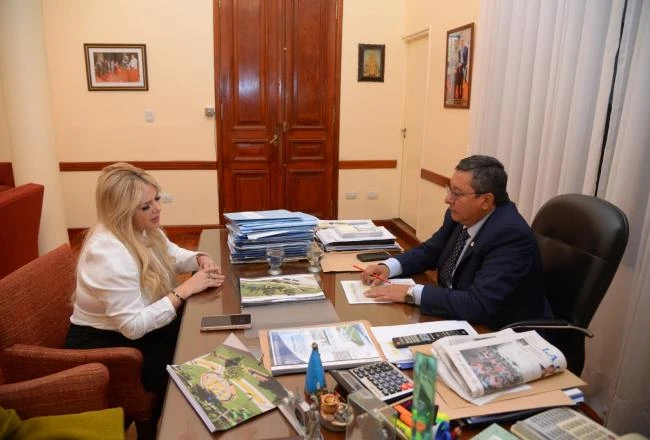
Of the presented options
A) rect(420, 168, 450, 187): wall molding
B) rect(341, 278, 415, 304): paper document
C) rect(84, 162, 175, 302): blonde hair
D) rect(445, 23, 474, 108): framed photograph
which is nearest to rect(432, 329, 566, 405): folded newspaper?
rect(341, 278, 415, 304): paper document

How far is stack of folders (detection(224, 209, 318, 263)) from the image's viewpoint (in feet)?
6.58

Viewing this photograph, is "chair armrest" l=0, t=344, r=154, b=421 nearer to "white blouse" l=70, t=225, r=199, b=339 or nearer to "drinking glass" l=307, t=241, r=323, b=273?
"white blouse" l=70, t=225, r=199, b=339

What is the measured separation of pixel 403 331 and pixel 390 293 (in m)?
0.24

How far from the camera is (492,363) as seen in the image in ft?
3.76

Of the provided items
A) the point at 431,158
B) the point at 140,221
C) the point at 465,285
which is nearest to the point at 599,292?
the point at 465,285

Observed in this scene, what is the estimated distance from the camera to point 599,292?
1669 mm

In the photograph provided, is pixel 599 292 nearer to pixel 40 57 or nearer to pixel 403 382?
pixel 403 382

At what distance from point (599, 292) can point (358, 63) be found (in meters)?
3.93

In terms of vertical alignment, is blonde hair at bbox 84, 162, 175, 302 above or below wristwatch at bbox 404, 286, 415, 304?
above

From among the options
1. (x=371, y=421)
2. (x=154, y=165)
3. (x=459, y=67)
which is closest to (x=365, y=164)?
(x=459, y=67)

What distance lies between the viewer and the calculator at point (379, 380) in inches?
44.4

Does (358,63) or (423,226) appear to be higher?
(358,63)

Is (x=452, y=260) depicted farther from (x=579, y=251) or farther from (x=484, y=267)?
(x=579, y=251)

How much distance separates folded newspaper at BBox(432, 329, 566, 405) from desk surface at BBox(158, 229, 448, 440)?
287 mm
